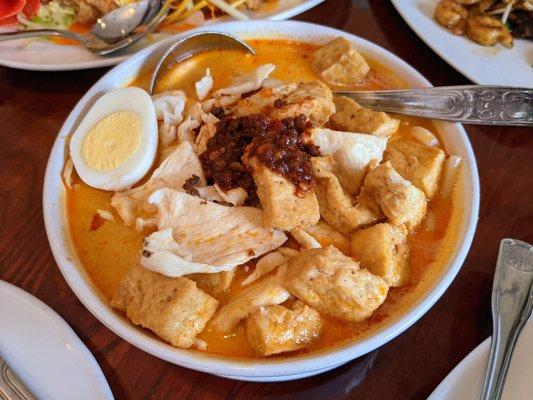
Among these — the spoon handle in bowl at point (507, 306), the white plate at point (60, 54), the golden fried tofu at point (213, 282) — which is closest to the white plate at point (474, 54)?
the white plate at point (60, 54)

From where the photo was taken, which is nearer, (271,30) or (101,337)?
(101,337)

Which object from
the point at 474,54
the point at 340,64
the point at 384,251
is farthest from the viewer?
the point at 474,54

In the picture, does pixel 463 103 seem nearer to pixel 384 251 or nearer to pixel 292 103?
pixel 292 103

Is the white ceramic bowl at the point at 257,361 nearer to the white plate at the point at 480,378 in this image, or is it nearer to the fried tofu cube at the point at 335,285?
the fried tofu cube at the point at 335,285

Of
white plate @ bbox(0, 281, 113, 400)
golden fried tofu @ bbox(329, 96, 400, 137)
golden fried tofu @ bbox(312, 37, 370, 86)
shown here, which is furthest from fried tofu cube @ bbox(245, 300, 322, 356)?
golden fried tofu @ bbox(312, 37, 370, 86)

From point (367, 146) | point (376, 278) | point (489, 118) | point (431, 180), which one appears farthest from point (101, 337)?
point (489, 118)

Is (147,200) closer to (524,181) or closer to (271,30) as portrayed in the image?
(271,30)

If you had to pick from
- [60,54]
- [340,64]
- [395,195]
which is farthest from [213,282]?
[60,54]
